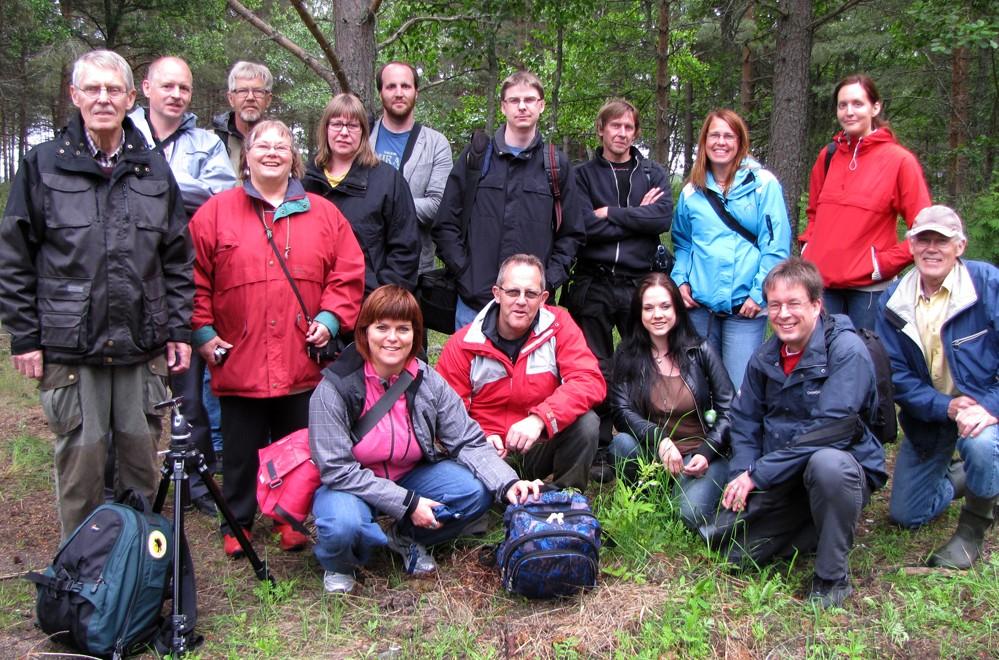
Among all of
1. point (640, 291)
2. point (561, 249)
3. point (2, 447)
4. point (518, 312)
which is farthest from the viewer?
point (2, 447)

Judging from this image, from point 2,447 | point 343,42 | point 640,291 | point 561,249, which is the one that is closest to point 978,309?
point 640,291

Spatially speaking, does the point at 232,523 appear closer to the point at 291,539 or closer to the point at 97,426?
the point at 291,539

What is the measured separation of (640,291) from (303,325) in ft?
6.08

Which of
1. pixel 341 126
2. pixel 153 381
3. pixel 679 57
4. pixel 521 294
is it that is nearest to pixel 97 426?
pixel 153 381

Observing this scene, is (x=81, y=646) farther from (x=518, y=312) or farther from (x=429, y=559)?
(x=518, y=312)

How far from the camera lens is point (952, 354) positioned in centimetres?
375

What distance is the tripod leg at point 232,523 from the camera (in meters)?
3.21

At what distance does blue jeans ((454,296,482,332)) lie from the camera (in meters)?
4.66

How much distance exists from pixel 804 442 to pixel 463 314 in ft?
7.02

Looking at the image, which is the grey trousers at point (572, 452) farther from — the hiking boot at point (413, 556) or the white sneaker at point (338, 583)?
the white sneaker at point (338, 583)

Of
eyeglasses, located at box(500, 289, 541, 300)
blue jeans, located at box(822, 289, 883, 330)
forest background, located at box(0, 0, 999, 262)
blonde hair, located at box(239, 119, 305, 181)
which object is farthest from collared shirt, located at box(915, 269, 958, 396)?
forest background, located at box(0, 0, 999, 262)

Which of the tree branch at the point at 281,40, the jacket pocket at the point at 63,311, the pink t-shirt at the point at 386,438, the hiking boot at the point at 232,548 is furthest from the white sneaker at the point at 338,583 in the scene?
the tree branch at the point at 281,40

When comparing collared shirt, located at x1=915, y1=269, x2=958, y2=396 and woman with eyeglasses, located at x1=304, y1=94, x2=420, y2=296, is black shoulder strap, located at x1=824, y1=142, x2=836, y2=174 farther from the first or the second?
woman with eyeglasses, located at x1=304, y1=94, x2=420, y2=296

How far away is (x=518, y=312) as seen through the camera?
13.0 ft
